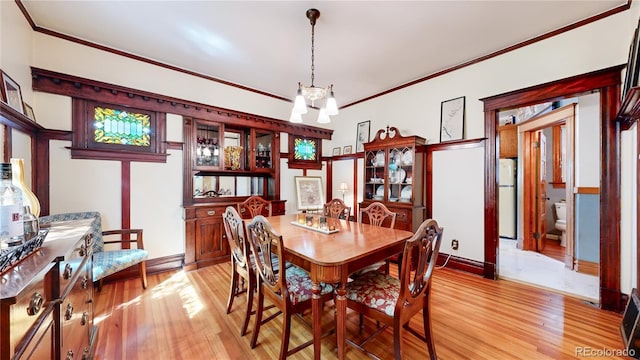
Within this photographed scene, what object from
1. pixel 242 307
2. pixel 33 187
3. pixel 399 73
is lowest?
pixel 242 307

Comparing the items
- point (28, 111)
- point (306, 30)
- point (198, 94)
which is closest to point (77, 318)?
point (28, 111)

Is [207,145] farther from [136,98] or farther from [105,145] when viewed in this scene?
[105,145]

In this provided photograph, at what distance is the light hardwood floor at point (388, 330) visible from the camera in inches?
68.1

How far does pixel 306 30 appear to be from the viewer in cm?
249

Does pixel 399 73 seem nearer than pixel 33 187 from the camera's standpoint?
No

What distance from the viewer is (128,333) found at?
75.6 inches

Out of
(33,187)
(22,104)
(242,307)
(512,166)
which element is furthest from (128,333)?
(512,166)

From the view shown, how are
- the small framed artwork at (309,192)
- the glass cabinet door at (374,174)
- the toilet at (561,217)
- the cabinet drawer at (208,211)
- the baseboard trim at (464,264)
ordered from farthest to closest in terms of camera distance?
the small framed artwork at (309,192)
the toilet at (561,217)
the glass cabinet door at (374,174)
the cabinet drawer at (208,211)
the baseboard trim at (464,264)

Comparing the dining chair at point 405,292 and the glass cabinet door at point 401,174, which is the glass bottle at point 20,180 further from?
the glass cabinet door at point 401,174

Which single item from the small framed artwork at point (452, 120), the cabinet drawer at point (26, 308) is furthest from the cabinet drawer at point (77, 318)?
the small framed artwork at point (452, 120)

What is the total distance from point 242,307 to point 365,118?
3.63 metres

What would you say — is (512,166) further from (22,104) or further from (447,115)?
(22,104)

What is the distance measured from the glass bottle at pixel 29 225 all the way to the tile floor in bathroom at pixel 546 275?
14.0ft

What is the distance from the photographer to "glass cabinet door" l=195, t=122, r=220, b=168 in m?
3.53
